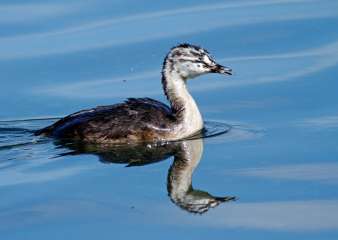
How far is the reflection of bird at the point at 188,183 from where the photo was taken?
39.8ft

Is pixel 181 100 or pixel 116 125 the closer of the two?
pixel 116 125

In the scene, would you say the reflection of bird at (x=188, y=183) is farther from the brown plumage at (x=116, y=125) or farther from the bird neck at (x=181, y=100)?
the brown plumage at (x=116, y=125)

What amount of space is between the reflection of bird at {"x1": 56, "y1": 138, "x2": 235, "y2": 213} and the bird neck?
23 centimetres

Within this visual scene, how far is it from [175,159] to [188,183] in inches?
44.8

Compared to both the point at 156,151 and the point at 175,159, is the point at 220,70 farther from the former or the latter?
the point at 175,159

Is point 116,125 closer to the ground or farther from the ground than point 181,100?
closer to the ground

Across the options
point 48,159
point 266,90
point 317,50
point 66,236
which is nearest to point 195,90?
point 266,90

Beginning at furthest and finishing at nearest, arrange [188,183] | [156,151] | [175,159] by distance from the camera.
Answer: [156,151] → [175,159] → [188,183]

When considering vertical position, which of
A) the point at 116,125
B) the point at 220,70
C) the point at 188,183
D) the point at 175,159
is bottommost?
the point at 188,183

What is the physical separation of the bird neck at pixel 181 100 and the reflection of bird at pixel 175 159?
0.23 m

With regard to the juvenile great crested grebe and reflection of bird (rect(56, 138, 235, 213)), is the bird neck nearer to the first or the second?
the juvenile great crested grebe

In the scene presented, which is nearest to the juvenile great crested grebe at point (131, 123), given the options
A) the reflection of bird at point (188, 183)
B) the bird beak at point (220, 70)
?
the bird beak at point (220, 70)

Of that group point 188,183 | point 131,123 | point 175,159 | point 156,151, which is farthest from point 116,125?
point 188,183

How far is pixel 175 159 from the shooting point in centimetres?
1405
